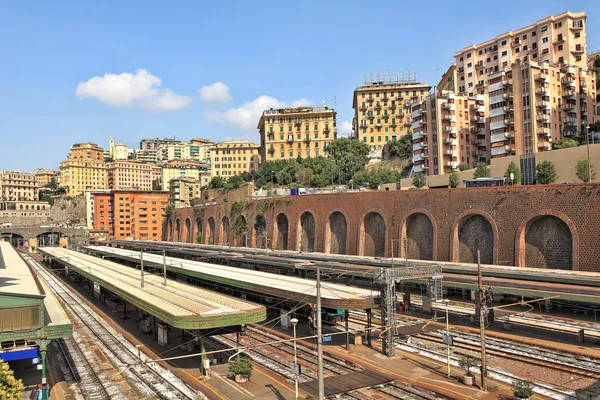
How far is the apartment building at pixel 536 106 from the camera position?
7438 centimetres

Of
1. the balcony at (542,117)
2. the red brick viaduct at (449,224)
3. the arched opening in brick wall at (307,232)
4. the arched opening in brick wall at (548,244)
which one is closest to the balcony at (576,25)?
the balcony at (542,117)

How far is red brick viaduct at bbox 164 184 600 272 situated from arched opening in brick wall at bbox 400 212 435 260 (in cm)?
11

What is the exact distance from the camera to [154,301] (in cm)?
3020

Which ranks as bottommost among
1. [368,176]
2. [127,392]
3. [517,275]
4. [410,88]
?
[127,392]

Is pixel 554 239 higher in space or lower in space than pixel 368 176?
lower

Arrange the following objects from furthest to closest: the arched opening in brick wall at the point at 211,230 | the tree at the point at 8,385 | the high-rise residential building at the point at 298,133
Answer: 1. the high-rise residential building at the point at 298,133
2. the arched opening in brick wall at the point at 211,230
3. the tree at the point at 8,385

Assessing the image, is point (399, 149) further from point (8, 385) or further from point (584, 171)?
point (8, 385)

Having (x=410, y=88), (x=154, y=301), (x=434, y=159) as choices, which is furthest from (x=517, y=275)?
(x=410, y=88)

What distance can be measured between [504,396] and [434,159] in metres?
69.5

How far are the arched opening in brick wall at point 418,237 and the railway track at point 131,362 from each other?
3205cm

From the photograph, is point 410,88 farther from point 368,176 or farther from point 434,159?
point 434,159

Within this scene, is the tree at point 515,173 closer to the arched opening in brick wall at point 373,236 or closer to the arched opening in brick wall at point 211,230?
the arched opening in brick wall at point 373,236

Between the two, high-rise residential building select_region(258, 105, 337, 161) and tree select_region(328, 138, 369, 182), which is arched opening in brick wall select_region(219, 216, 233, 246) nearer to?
tree select_region(328, 138, 369, 182)

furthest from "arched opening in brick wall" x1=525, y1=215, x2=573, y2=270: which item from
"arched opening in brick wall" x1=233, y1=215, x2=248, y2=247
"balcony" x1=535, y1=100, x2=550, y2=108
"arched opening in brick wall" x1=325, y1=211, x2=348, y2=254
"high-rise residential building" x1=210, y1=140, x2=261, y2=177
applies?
"high-rise residential building" x1=210, y1=140, x2=261, y2=177
